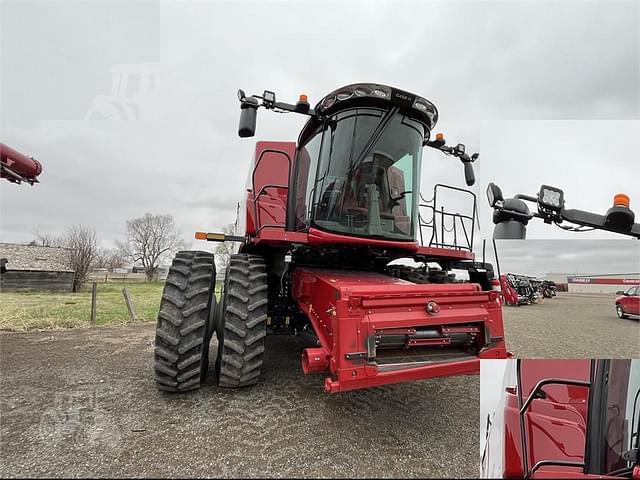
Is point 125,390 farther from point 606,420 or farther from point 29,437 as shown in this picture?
point 606,420

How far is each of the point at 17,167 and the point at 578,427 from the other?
691cm

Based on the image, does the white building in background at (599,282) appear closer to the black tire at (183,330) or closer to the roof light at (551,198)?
the roof light at (551,198)

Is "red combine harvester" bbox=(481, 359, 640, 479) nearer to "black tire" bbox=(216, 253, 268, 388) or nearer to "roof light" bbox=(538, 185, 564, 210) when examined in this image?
"roof light" bbox=(538, 185, 564, 210)

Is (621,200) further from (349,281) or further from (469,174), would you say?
(469,174)

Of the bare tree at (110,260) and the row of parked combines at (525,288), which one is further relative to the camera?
the bare tree at (110,260)

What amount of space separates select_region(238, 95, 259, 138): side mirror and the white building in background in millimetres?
2625

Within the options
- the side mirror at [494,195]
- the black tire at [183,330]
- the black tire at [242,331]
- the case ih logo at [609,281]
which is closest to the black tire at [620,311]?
the case ih logo at [609,281]

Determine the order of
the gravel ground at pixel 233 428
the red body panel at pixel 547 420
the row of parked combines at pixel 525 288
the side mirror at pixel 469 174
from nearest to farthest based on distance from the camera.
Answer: the row of parked combines at pixel 525 288, the red body panel at pixel 547 420, the gravel ground at pixel 233 428, the side mirror at pixel 469 174

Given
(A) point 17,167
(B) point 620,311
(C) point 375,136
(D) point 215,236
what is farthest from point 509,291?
(A) point 17,167

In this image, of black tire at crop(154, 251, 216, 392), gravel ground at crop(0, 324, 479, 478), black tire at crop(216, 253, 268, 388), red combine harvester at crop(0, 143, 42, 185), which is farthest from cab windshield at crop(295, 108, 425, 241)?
red combine harvester at crop(0, 143, 42, 185)

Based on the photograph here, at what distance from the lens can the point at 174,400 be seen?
10.3 feet

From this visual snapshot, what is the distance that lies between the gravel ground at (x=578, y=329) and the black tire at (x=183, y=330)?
2.62 m

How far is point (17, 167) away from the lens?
16.1 feet

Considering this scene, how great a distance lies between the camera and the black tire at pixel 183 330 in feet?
9.95
